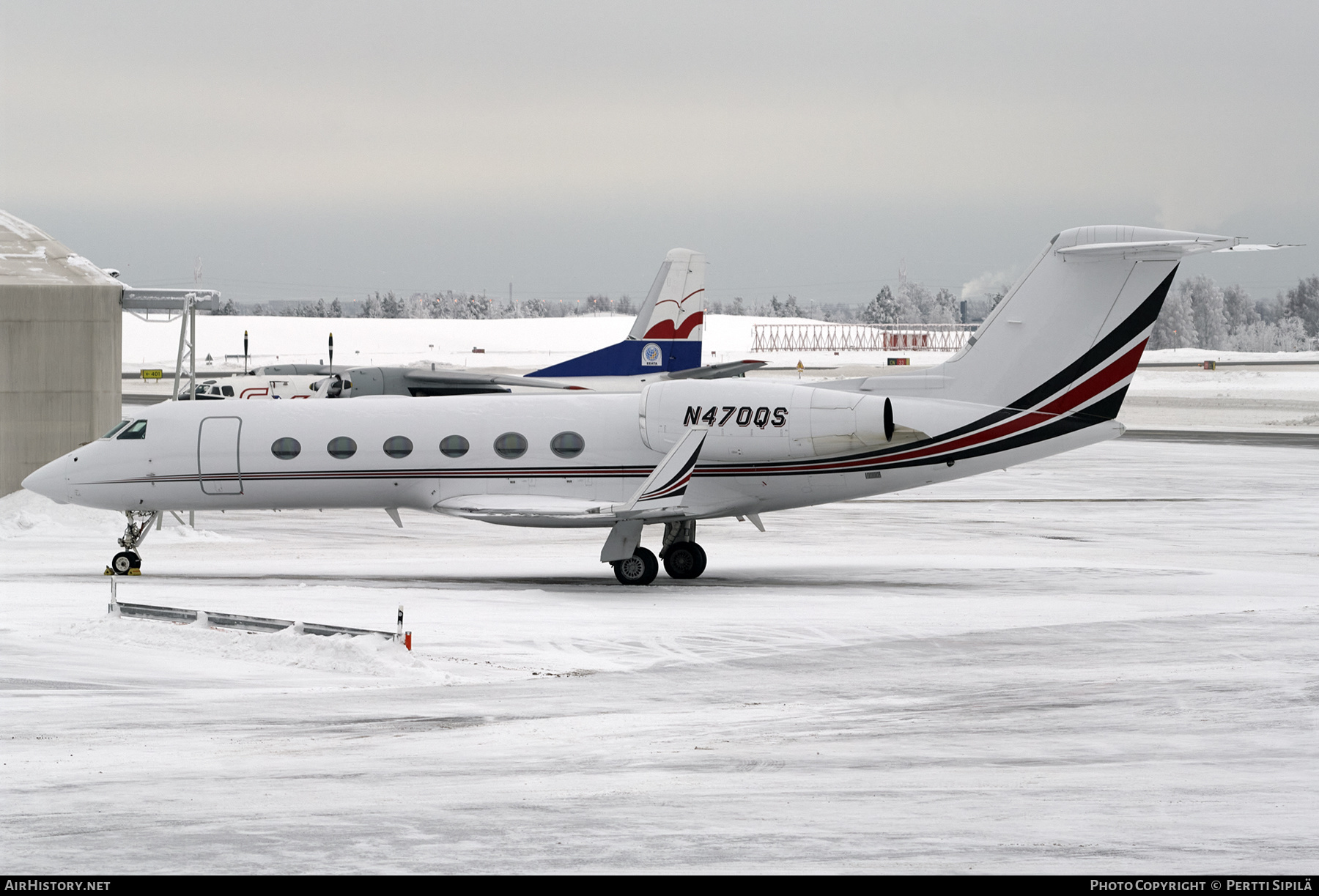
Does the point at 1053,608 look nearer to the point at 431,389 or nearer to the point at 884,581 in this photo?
the point at 884,581

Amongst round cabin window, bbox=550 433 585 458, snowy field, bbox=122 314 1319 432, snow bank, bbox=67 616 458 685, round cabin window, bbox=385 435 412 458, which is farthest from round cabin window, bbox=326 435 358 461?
snowy field, bbox=122 314 1319 432

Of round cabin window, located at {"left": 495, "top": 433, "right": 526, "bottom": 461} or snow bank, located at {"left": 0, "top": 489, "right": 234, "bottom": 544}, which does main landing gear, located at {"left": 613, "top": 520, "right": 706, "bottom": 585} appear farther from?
snow bank, located at {"left": 0, "top": 489, "right": 234, "bottom": 544}

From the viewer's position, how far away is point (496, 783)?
1009 centimetres

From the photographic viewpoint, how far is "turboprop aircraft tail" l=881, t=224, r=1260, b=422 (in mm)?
20719

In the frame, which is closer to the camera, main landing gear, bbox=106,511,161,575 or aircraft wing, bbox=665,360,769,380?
main landing gear, bbox=106,511,161,575

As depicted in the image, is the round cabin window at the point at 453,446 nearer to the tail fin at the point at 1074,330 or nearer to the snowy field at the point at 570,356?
the tail fin at the point at 1074,330

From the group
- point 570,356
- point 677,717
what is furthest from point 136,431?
point 570,356

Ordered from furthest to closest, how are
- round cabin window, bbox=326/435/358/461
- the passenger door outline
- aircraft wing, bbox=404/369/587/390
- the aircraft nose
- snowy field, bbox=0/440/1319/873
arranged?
aircraft wing, bbox=404/369/587/390, the aircraft nose, the passenger door outline, round cabin window, bbox=326/435/358/461, snowy field, bbox=0/440/1319/873

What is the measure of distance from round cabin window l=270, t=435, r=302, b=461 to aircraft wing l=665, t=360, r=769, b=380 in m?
17.8

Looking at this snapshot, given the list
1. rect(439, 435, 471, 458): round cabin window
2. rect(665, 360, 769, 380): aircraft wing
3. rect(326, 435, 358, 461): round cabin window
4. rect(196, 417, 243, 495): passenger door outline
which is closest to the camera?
rect(439, 435, 471, 458): round cabin window

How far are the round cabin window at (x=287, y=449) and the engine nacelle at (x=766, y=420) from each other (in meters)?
5.31

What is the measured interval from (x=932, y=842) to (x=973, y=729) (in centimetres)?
327

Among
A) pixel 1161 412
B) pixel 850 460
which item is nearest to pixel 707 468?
pixel 850 460

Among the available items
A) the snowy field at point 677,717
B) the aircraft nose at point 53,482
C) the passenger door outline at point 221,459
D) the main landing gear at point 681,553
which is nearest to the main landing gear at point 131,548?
the snowy field at point 677,717
